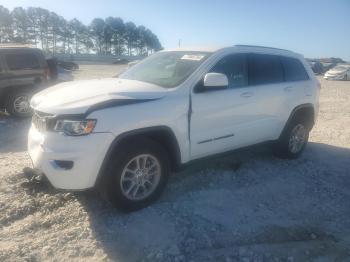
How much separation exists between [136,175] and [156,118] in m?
0.68

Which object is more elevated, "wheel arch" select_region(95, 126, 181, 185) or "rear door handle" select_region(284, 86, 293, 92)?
"rear door handle" select_region(284, 86, 293, 92)

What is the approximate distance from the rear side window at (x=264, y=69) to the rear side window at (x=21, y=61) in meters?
6.41

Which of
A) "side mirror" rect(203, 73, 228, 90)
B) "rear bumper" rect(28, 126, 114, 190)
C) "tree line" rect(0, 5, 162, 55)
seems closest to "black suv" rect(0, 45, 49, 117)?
"rear bumper" rect(28, 126, 114, 190)

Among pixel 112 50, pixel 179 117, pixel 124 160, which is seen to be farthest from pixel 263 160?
pixel 112 50

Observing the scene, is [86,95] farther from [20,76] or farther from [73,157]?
[20,76]

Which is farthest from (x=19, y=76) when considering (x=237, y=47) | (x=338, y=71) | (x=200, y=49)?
(x=338, y=71)

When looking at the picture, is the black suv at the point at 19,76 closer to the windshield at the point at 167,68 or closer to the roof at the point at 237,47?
the windshield at the point at 167,68

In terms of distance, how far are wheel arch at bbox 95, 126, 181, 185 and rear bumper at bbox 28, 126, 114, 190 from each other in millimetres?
58

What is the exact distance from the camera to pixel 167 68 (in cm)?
469

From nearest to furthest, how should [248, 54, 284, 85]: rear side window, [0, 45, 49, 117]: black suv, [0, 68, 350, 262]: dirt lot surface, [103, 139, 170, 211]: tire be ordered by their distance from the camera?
[0, 68, 350, 262]: dirt lot surface → [103, 139, 170, 211]: tire → [248, 54, 284, 85]: rear side window → [0, 45, 49, 117]: black suv

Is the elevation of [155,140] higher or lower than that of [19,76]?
lower

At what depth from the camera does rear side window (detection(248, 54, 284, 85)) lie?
4.99m

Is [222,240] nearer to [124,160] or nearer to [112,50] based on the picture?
→ [124,160]

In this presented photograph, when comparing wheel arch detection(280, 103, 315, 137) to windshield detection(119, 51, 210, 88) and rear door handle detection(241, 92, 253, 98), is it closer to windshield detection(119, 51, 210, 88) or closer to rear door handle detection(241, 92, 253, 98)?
rear door handle detection(241, 92, 253, 98)
